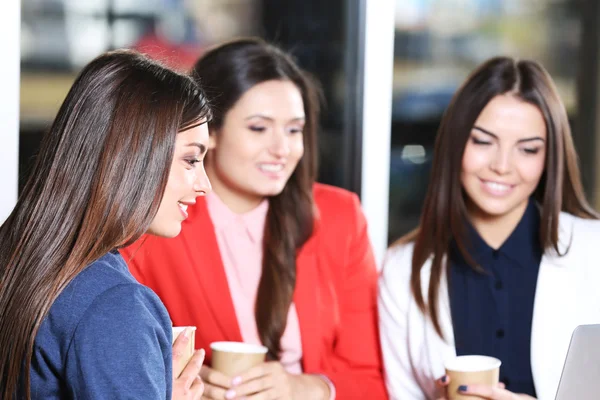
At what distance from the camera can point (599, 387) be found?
1293 millimetres

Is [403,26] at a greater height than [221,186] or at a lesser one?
greater

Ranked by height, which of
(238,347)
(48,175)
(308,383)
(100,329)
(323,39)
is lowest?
(308,383)

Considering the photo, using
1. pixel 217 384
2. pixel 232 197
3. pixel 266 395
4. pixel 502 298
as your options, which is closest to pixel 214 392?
pixel 217 384

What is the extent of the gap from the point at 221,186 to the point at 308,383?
0.55 m

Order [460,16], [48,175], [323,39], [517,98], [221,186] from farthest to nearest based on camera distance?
1. [460,16]
2. [323,39]
3. [221,186]
4. [517,98]
5. [48,175]

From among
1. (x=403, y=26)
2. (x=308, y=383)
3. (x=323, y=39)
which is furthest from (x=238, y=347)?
(x=403, y=26)

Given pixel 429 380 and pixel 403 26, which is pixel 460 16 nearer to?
pixel 403 26

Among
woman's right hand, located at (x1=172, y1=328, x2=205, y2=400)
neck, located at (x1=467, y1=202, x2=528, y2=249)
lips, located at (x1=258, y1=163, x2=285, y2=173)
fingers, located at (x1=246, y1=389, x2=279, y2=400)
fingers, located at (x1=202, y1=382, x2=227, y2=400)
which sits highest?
lips, located at (x1=258, y1=163, x2=285, y2=173)

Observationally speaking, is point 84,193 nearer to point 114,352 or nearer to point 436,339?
point 114,352

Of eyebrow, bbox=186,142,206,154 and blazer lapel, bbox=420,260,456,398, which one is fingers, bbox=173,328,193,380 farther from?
blazer lapel, bbox=420,260,456,398

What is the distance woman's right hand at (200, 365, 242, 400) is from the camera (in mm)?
1811

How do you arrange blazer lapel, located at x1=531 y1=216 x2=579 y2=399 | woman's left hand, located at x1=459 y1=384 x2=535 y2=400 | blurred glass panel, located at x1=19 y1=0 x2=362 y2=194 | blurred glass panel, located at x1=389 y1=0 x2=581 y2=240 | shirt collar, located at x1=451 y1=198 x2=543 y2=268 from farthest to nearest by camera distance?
blurred glass panel, located at x1=389 y1=0 x2=581 y2=240 < blurred glass panel, located at x1=19 y1=0 x2=362 y2=194 < shirt collar, located at x1=451 y1=198 x2=543 y2=268 < blazer lapel, located at x1=531 y1=216 x2=579 y2=399 < woman's left hand, located at x1=459 y1=384 x2=535 y2=400

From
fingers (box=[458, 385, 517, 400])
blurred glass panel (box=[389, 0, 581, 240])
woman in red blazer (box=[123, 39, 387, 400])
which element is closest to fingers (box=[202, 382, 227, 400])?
woman in red blazer (box=[123, 39, 387, 400])

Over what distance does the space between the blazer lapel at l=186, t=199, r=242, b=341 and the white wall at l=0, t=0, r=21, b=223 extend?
51cm
